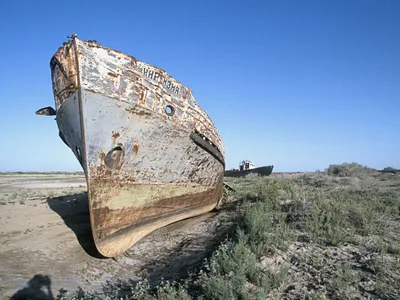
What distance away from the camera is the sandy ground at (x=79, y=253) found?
405 centimetres

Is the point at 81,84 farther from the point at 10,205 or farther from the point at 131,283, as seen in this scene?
the point at 10,205

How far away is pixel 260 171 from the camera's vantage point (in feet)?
70.4

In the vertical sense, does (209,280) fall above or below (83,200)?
below

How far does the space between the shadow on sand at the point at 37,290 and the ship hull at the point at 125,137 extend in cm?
82

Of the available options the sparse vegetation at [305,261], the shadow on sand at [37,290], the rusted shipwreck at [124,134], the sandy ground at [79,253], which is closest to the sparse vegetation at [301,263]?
the sparse vegetation at [305,261]

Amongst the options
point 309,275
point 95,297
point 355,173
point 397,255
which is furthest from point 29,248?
point 355,173

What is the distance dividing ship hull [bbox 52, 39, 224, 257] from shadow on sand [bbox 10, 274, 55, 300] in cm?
82

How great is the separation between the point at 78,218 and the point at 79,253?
6.23 ft

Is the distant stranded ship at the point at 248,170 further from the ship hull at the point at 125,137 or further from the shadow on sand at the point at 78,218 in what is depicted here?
the ship hull at the point at 125,137

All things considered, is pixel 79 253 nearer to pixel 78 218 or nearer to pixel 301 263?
pixel 78 218

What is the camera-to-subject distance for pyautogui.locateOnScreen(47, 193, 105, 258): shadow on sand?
214 inches

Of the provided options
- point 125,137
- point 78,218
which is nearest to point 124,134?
point 125,137

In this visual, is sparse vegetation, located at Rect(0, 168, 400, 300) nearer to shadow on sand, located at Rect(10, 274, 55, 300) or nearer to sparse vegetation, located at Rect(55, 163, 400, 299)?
sparse vegetation, located at Rect(55, 163, 400, 299)

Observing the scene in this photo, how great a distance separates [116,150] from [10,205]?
506 cm
